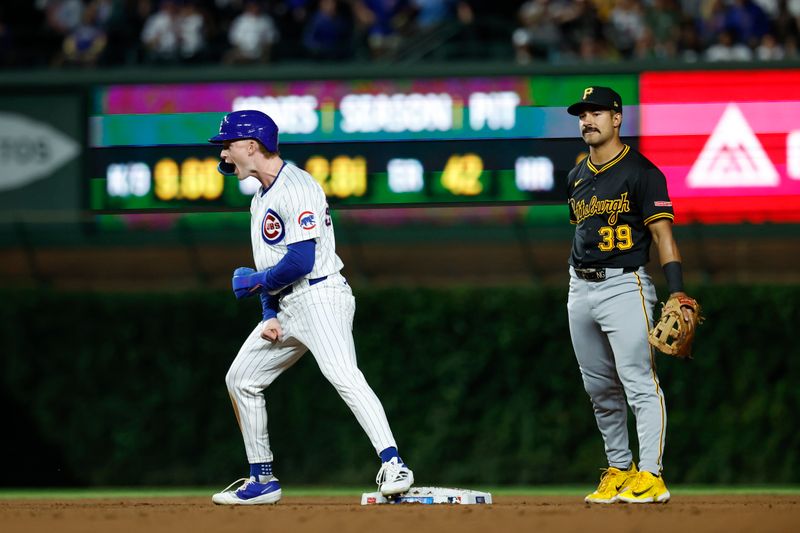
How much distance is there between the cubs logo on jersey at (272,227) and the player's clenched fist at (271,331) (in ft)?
1.22

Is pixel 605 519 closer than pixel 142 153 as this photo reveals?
Yes

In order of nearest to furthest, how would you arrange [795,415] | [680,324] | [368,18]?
[680,324] → [795,415] → [368,18]

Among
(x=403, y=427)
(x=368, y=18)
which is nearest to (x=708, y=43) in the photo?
(x=368, y=18)

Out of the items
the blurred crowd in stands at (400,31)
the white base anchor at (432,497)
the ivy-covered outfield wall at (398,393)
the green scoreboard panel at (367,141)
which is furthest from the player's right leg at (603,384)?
the blurred crowd in stands at (400,31)

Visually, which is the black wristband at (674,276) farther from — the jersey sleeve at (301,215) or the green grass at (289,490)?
the green grass at (289,490)

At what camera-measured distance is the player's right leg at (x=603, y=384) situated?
583cm

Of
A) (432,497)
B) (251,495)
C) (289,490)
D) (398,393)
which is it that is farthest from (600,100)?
(289,490)

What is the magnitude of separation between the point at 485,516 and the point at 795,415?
453cm

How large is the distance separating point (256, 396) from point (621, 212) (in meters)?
1.89

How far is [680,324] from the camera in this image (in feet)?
18.2

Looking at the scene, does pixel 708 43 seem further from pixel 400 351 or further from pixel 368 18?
pixel 400 351

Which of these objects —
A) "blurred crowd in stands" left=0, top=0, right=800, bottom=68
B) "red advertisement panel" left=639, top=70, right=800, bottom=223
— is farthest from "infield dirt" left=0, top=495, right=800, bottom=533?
"blurred crowd in stands" left=0, top=0, right=800, bottom=68

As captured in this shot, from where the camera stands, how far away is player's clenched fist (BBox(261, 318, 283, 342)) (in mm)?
5797

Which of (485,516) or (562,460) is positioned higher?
(485,516)
